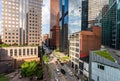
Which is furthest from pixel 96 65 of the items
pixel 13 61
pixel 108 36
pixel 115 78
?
pixel 13 61

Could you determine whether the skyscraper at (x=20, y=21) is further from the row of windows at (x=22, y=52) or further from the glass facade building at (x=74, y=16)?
the glass facade building at (x=74, y=16)

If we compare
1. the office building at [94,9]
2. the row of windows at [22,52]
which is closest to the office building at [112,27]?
the office building at [94,9]

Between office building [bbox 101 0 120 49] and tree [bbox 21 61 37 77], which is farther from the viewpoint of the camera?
office building [bbox 101 0 120 49]

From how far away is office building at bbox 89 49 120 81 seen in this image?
131 feet

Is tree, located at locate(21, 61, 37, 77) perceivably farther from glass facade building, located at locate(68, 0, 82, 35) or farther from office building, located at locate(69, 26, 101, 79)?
glass facade building, located at locate(68, 0, 82, 35)

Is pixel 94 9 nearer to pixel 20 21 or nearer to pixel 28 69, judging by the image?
pixel 20 21

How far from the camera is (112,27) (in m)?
86.4

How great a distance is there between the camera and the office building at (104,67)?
39.9 metres

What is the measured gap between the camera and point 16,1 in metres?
114

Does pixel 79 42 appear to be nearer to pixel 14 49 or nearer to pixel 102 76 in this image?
pixel 102 76

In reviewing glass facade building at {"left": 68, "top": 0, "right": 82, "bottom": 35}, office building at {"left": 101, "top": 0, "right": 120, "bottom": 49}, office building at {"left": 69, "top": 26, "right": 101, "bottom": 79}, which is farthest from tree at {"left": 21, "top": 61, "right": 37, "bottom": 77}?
glass facade building at {"left": 68, "top": 0, "right": 82, "bottom": 35}

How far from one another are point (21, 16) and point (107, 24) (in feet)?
213

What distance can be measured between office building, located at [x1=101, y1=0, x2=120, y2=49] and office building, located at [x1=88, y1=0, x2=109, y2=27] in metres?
17.2

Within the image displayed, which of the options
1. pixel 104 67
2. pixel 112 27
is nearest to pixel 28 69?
pixel 104 67
